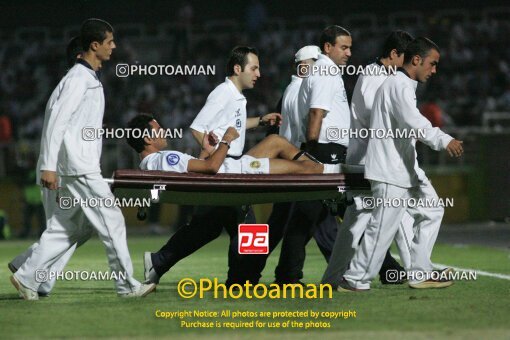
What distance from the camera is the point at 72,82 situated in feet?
33.6

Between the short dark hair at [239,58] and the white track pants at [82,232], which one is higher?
the short dark hair at [239,58]

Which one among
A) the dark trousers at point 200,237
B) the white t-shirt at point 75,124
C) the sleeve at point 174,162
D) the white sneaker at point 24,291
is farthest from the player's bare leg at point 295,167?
the white sneaker at point 24,291

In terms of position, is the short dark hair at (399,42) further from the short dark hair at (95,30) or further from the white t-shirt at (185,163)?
the short dark hair at (95,30)

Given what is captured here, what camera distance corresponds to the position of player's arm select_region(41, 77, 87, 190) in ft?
32.6

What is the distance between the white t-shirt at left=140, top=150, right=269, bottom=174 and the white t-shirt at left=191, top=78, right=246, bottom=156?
14 centimetres

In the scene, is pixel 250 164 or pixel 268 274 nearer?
pixel 250 164

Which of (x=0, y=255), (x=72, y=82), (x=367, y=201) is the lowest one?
(x=0, y=255)

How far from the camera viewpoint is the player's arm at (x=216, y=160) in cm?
1066

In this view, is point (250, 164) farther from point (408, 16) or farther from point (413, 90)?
point (408, 16)

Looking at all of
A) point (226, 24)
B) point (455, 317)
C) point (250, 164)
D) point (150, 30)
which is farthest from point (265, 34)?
point (455, 317)

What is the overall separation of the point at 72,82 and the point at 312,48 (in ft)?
10.3

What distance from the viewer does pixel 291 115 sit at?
40.0ft

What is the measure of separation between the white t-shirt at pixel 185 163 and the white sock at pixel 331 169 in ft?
1.75

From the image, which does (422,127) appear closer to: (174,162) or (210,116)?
(210,116)
